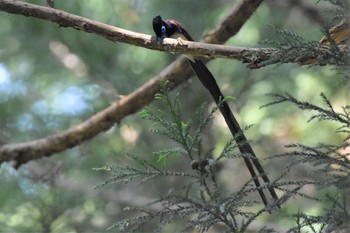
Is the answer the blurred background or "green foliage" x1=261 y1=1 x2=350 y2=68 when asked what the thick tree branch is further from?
the blurred background

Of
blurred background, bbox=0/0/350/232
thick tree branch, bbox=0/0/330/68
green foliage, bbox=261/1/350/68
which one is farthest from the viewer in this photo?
blurred background, bbox=0/0/350/232

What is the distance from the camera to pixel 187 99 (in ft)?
12.8

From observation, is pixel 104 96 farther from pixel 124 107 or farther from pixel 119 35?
pixel 119 35

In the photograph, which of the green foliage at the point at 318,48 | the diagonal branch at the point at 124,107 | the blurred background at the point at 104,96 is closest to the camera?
the green foliage at the point at 318,48

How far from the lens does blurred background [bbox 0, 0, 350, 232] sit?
3787 millimetres

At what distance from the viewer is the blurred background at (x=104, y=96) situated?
3787 mm

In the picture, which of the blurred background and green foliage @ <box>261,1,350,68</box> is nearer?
green foliage @ <box>261,1,350,68</box>

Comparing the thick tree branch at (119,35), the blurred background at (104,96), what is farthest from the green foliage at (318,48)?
the blurred background at (104,96)

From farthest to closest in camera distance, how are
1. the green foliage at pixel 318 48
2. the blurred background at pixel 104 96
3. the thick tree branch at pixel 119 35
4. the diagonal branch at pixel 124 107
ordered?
the blurred background at pixel 104 96
the diagonal branch at pixel 124 107
the thick tree branch at pixel 119 35
the green foliage at pixel 318 48

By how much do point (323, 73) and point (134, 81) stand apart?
1516 millimetres

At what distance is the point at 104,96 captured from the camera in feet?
12.5

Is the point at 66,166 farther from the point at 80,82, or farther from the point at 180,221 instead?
the point at 180,221

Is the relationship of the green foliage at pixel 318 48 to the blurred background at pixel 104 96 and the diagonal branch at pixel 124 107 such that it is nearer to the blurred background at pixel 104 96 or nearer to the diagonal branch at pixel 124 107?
the diagonal branch at pixel 124 107

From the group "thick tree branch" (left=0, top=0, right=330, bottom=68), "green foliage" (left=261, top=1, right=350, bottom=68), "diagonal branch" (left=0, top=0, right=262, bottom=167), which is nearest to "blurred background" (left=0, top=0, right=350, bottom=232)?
"diagonal branch" (left=0, top=0, right=262, bottom=167)
